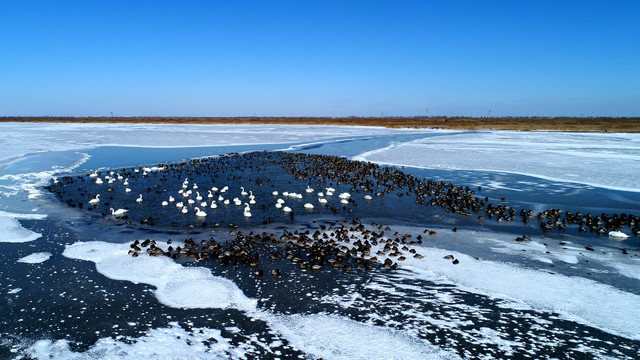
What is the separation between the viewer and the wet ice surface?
5.64 m

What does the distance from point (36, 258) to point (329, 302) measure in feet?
23.8

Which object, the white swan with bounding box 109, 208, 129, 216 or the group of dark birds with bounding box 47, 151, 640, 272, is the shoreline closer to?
the group of dark birds with bounding box 47, 151, 640, 272

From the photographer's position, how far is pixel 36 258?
29.2 ft

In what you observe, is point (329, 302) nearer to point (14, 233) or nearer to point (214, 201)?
point (214, 201)

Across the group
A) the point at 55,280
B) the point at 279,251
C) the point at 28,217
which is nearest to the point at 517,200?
the point at 279,251

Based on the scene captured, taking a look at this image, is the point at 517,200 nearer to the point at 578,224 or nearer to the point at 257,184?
the point at 578,224

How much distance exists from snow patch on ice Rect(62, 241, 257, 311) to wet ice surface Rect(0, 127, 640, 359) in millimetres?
37

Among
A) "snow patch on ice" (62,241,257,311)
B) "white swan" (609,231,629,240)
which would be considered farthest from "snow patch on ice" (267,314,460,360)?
"white swan" (609,231,629,240)

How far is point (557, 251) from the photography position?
30.9 feet

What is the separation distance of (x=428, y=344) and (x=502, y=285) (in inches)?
112

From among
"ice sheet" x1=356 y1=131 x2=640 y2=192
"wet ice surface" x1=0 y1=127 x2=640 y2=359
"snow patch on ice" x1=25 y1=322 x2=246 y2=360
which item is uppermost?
"ice sheet" x1=356 y1=131 x2=640 y2=192

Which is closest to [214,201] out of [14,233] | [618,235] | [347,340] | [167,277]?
[14,233]

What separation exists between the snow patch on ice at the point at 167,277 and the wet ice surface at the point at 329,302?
37 millimetres

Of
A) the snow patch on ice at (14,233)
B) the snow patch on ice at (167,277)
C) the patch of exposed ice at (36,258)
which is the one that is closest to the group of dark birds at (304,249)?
the snow patch on ice at (167,277)
